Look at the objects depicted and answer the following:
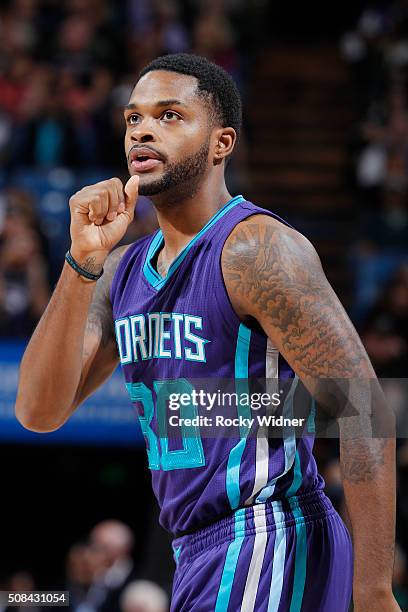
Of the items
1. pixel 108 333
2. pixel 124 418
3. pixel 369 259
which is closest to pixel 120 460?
pixel 124 418

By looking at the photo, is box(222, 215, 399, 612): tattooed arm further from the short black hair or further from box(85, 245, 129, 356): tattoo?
box(85, 245, 129, 356): tattoo

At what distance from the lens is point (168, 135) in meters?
3.08

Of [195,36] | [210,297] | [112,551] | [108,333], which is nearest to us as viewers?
[210,297]

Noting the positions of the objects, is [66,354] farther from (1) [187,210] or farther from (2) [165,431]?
(1) [187,210]

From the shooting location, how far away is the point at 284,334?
281 centimetres

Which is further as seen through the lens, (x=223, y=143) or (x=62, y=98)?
(x=62, y=98)

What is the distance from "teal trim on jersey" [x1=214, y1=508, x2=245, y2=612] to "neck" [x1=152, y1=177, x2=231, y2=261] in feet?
2.84

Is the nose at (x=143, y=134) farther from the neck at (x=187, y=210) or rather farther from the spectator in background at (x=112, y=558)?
the spectator in background at (x=112, y=558)

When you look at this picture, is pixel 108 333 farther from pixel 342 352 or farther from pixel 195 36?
pixel 195 36

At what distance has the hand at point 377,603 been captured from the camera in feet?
8.52

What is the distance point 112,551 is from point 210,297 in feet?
14.5

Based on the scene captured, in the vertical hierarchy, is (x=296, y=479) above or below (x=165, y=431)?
below

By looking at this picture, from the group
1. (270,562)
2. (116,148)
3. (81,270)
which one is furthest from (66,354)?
(116,148)

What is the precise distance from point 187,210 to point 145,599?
342cm
